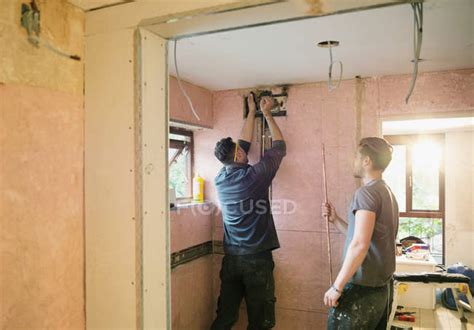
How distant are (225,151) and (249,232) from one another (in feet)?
2.11

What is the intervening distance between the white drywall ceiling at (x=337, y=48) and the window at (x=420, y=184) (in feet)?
10.5

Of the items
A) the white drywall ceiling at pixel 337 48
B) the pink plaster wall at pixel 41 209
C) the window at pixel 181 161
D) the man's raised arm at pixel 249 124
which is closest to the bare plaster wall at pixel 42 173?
the pink plaster wall at pixel 41 209

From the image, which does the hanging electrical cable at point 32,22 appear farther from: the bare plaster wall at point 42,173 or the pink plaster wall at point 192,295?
the pink plaster wall at point 192,295

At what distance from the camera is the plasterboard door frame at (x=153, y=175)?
1.15 metres

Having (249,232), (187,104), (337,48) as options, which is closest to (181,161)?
(187,104)

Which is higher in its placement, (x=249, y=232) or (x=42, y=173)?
(x=42, y=173)

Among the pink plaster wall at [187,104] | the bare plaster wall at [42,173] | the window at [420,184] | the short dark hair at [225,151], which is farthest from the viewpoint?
the window at [420,184]

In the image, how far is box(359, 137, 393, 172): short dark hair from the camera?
6.84ft

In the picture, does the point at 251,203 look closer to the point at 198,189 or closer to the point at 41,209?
the point at 198,189

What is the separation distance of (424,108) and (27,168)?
253 cm

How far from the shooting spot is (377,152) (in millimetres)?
2098

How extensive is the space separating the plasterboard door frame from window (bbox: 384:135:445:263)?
15.7 feet

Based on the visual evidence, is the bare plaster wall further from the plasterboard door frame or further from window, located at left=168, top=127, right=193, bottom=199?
window, located at left=168, top=127, right=193, bottom=199

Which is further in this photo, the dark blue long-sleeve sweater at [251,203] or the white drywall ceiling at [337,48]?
the dark blue long-sleeve sweater at [251,203]
